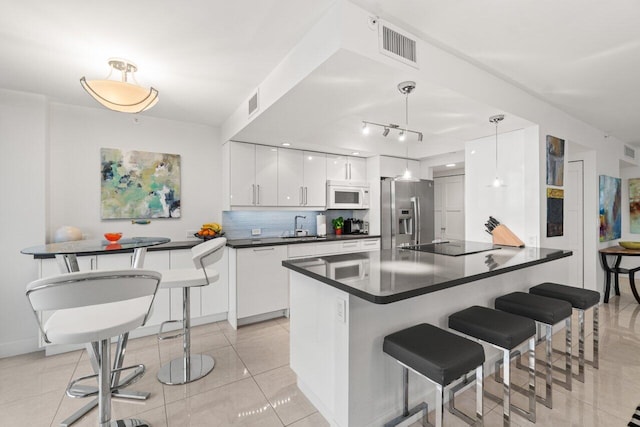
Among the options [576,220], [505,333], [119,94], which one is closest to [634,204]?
[576,220]

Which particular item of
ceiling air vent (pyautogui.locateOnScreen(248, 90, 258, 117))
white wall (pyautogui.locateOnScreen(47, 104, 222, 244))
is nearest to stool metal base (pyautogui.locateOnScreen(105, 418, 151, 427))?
white wall (pyautogui.locateOnScreen(47, 104, 222, 244))

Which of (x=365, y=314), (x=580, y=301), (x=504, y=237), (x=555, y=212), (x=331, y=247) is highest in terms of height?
(x=555, y=212)

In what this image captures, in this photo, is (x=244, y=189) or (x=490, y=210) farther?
(x=244, y=189)

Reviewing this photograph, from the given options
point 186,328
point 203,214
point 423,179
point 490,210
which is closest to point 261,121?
point 203,214

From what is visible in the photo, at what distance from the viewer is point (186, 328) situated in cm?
238

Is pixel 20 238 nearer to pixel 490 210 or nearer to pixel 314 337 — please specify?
pixel 314 337

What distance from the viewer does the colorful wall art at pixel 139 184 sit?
10.8 ft

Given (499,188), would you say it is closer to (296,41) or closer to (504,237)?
(504,237)

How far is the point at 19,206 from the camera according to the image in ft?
8.98

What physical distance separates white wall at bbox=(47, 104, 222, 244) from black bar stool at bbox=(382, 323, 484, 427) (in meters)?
3.10

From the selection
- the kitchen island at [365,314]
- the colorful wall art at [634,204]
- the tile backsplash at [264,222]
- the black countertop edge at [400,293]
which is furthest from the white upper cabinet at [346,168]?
the colorful wall art at [634,204]

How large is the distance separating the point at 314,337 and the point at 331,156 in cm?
315

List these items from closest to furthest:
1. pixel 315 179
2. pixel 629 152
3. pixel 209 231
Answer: pixel 209 231 < pixel 315 179 < pixel 629 152

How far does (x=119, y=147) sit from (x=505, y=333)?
4140 millimetres
